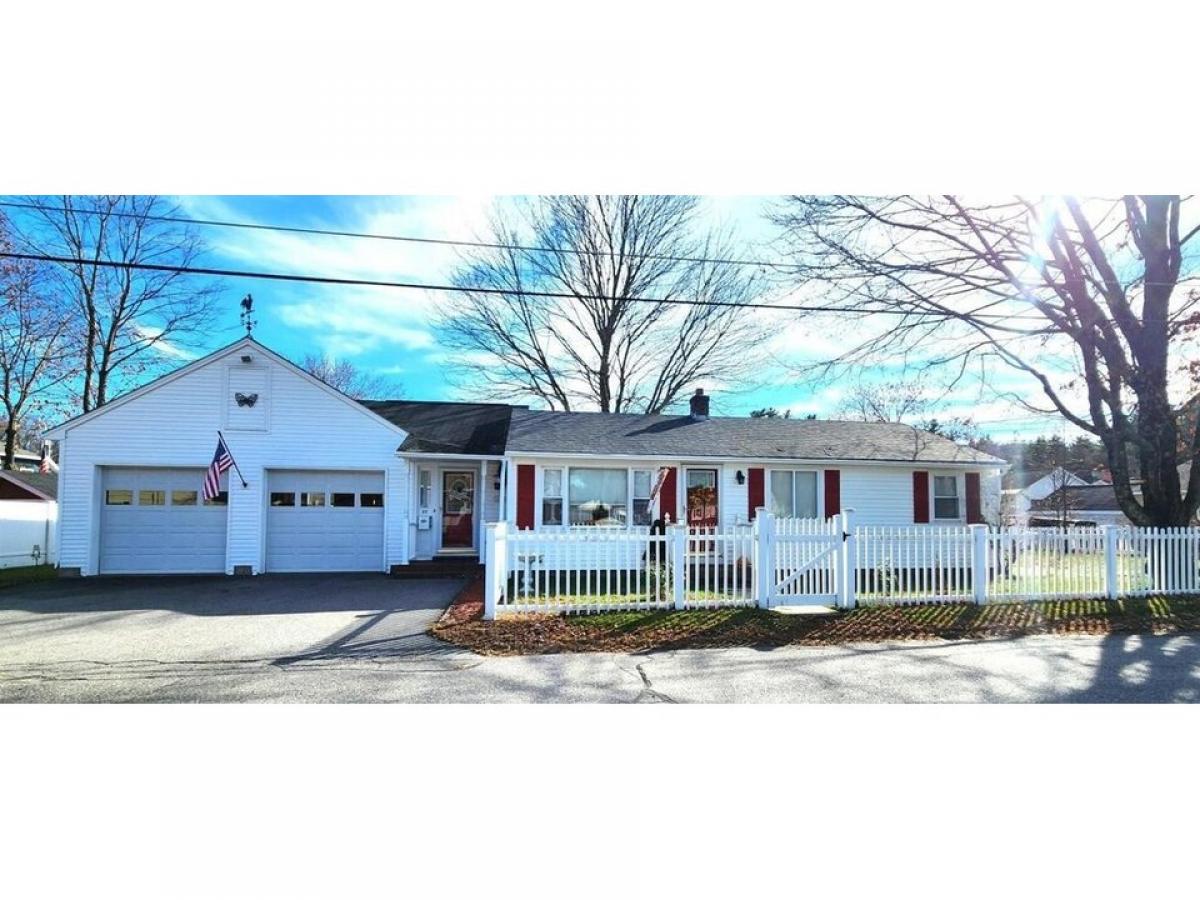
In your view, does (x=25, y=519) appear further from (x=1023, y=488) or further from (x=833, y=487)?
(x=1023, y=488)

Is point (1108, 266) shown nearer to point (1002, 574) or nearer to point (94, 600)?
point (1002, 574)

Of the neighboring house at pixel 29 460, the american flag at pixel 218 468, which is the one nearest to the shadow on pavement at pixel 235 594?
the american flag at pixel 218 468

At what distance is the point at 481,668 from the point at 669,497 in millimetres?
7328

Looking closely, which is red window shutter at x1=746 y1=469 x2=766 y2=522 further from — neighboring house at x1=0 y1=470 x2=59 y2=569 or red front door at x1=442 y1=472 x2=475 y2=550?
neighboring house at x1=0 y1=470 x2=59 y2=569

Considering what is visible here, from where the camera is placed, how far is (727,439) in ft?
42.9

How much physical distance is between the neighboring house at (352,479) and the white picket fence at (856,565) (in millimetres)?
2970

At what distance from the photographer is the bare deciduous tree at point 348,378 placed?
10413 millimetres

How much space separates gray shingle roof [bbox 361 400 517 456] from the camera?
1257 centimetres

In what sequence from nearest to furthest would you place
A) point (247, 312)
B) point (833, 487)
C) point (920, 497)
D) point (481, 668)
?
point (481, 668), point (247, 312), point (833, 487), point (920, 497)

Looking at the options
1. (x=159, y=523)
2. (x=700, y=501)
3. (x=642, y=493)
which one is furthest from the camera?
(x=700, y=501)

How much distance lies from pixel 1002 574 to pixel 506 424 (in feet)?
34.0

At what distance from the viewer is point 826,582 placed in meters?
7.95

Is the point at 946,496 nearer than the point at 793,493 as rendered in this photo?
No

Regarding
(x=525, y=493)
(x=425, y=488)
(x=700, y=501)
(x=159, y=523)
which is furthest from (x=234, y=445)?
(x=700, y=501)
